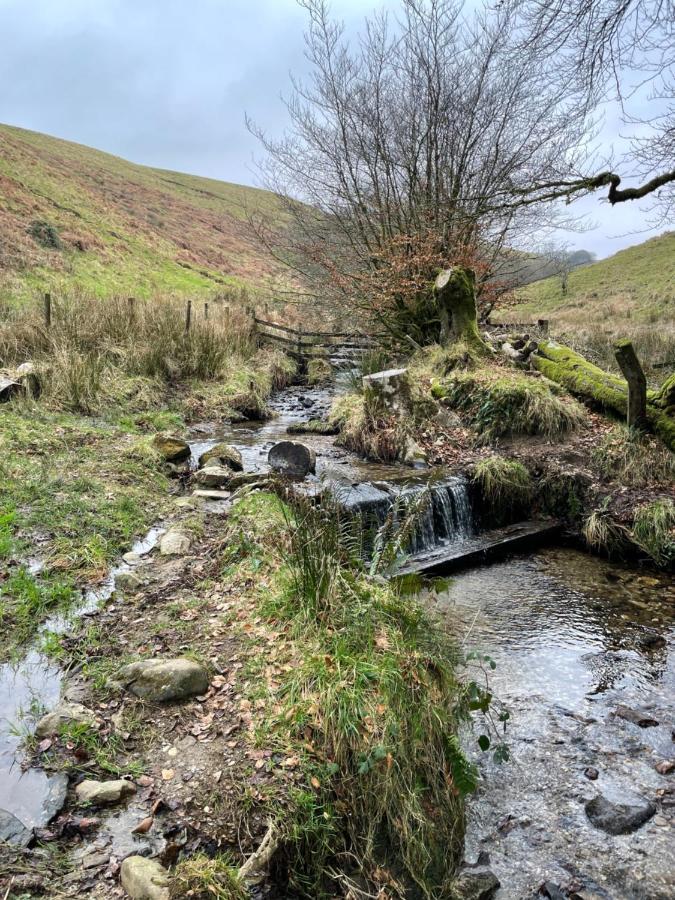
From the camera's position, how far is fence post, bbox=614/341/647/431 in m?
6.82

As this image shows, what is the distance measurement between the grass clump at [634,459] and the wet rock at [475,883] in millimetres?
5436

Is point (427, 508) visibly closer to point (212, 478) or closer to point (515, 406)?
point (212, 478)

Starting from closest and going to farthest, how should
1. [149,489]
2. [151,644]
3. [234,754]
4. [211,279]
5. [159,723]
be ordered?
[234,754], [159,723], [151,644], [149,489], [211,279]

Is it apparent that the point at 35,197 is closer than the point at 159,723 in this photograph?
No

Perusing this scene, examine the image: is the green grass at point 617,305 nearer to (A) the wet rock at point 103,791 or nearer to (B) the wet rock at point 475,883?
(B) the wet rock at point 475,883

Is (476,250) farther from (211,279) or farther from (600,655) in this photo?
(211,279)

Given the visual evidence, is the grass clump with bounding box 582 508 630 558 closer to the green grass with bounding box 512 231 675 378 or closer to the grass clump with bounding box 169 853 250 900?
the grass clump with bounding box 169 853 250 900

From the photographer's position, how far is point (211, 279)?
98.3 feet

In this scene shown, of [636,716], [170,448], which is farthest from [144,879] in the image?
[170,448]

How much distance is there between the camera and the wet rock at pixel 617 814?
2885 mm

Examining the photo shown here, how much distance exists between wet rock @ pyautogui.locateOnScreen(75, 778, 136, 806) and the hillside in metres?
12.7

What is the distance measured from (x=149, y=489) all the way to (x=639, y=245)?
46321 mm

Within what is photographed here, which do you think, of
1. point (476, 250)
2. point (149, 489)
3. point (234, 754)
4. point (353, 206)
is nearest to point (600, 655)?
point (234, 754)

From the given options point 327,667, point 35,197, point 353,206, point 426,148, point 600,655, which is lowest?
point 600,655
